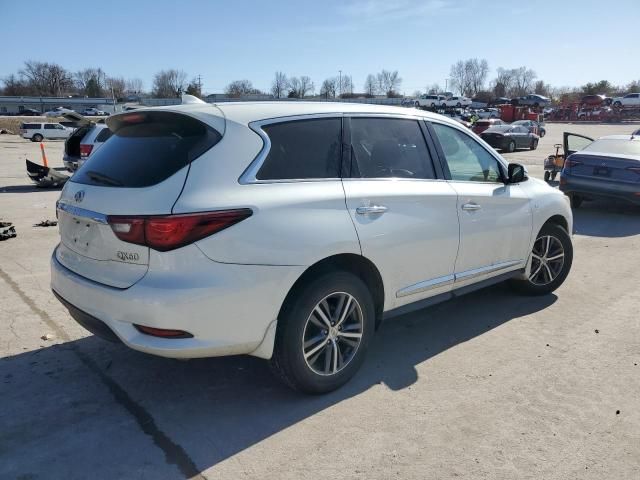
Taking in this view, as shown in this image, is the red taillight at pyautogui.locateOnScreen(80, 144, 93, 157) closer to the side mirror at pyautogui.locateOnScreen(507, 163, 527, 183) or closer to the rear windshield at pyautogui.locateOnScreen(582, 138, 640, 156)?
the side mirror at pyautogui.locateOnScreen(507, 163, 527, 183)

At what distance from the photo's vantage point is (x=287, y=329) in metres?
3.13

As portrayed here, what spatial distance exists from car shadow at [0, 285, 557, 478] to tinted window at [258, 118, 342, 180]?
148cm

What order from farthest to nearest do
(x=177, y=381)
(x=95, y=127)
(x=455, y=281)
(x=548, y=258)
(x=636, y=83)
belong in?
(x=636, y=83) < (x=95, y=127) < (x=548, y=258) < (x=455, y=281) < (x=177, y=381)

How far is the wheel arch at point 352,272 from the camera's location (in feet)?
10.5

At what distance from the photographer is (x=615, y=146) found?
35.5 feet

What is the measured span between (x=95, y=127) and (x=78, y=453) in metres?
12.8

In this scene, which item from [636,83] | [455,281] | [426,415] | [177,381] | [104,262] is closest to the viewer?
[104,262]

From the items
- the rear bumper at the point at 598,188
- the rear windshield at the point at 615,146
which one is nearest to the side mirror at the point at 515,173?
the rear bumper at the point at 598,188

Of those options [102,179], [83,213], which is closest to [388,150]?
[102,179]

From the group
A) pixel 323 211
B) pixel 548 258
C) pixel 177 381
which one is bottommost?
pixel 177 381

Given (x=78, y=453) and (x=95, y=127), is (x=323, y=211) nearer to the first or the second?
(x=78, y=453)

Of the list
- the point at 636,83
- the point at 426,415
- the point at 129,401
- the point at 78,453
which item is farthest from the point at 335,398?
the point at 636,83

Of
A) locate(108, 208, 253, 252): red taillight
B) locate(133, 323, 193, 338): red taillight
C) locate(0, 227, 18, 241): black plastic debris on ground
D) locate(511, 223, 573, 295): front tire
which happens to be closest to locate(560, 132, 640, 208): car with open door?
A: locate(511, 223, 573, 295): front tire

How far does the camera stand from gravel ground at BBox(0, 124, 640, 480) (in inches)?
110
